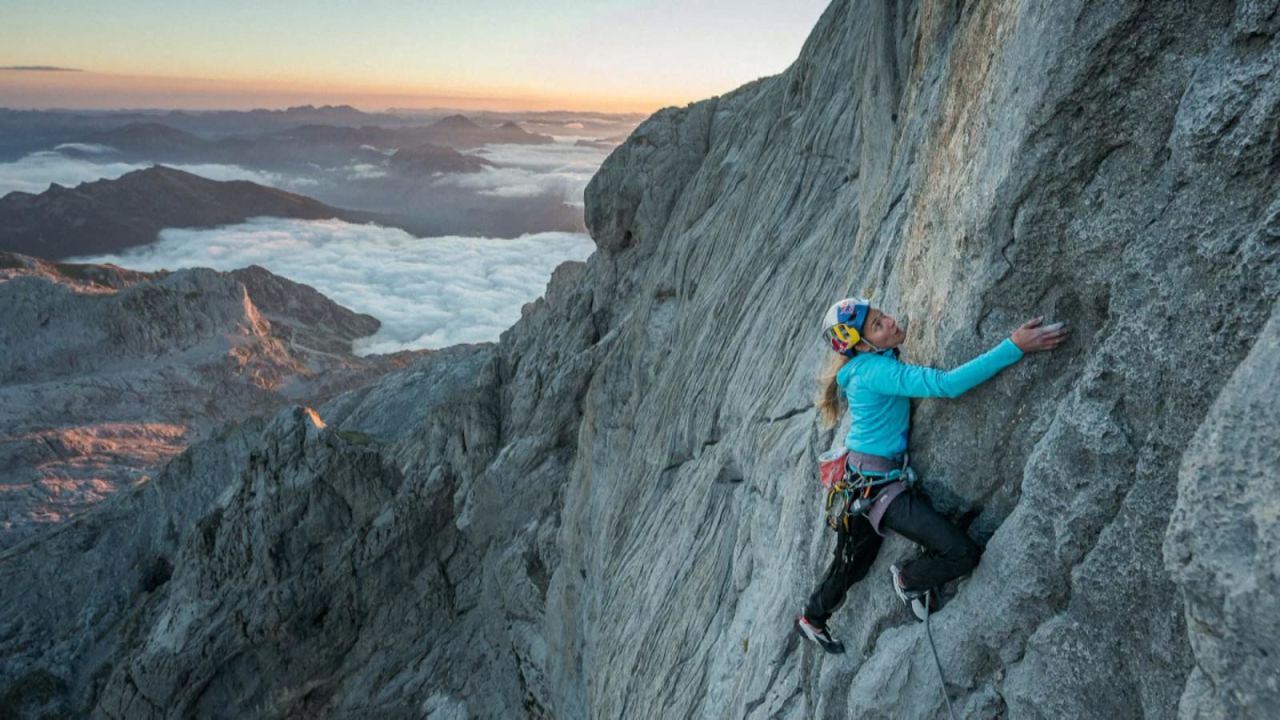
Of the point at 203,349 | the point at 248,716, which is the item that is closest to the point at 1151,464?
the point at 248,716

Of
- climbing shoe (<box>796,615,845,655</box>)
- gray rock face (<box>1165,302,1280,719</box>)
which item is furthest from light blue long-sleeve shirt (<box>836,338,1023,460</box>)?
climbing shoe (<box>796,615,845,655</box>)

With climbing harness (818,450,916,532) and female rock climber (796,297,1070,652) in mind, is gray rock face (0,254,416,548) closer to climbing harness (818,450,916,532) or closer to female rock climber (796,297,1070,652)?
climbing harness (818,450,916,532)

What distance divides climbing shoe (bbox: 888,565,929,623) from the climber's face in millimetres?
2255

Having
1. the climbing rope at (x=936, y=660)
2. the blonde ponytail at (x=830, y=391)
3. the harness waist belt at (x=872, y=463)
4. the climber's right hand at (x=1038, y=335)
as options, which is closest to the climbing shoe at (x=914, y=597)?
the climbing rope at (x=936, y=660)

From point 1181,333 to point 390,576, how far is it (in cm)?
4089

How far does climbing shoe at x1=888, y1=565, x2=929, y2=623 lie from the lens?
7629mm

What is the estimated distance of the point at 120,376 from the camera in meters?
124

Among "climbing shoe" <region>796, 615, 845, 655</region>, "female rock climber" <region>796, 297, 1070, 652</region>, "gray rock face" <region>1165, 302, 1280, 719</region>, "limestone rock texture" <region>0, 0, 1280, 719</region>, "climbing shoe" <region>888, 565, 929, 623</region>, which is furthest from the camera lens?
"climbing shoe" <region>796, 615, 845, 655</region>

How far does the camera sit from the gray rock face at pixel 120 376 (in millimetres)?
98500

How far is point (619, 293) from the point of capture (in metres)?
36.3


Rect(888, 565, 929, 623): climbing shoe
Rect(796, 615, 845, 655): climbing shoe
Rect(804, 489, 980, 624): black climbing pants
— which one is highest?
Rect(804, 489, 980, 624): black climbing pants

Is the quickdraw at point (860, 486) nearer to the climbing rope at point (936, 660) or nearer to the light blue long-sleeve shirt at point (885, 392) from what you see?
the light blue long-sleeve shirt at point (885, 392)

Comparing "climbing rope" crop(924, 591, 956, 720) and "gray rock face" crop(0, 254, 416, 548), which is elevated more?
"climbing rope" crop(924, 591, 956, 720)

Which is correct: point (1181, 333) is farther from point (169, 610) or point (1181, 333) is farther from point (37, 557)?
point (37, 557)
